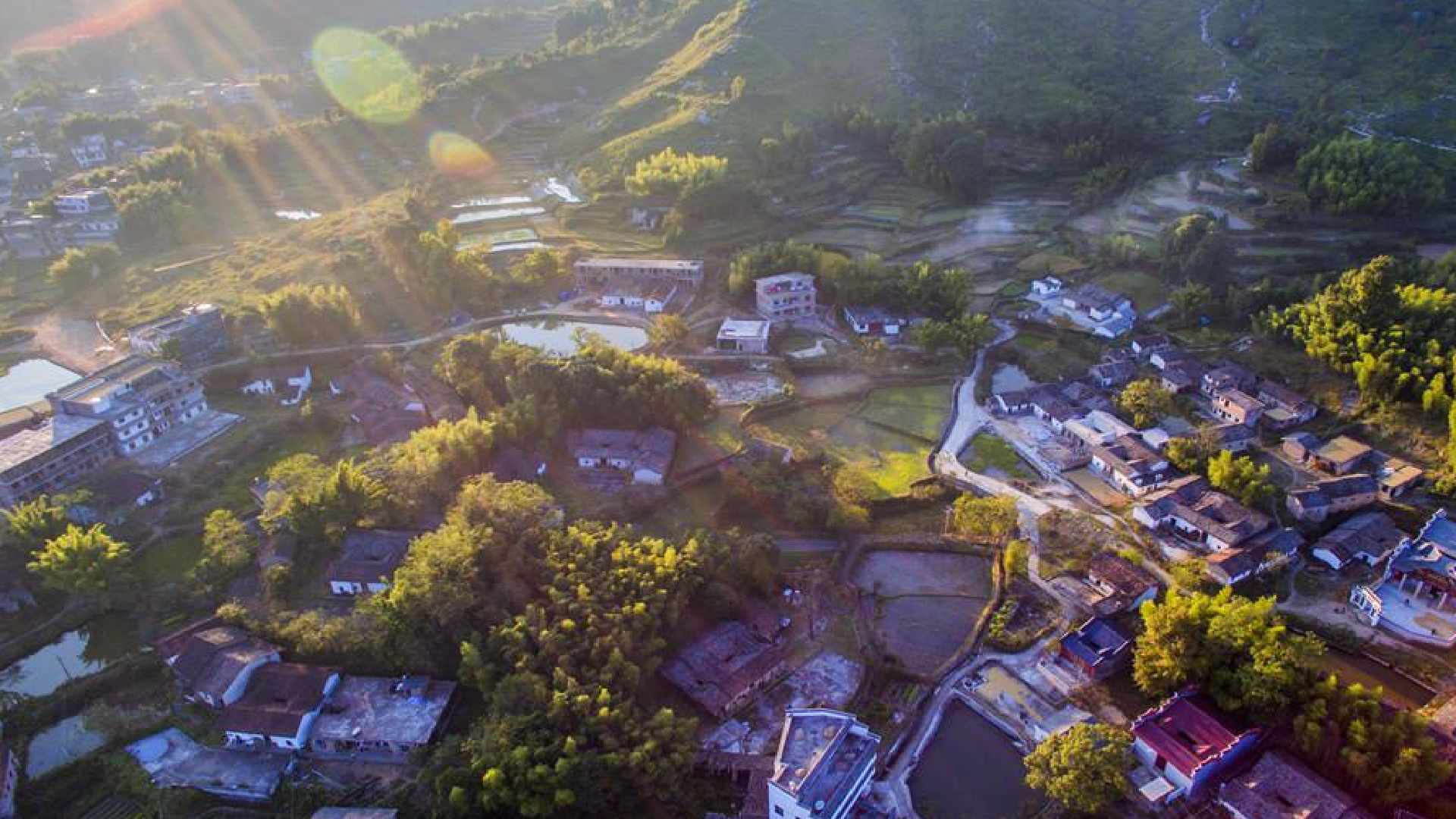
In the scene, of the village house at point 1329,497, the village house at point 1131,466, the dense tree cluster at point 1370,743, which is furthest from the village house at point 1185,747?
the village house at point 1329,497

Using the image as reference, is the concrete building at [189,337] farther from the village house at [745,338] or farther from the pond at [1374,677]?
the pond at [1374,677]

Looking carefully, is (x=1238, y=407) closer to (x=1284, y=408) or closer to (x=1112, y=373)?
(x=1284, y=408)

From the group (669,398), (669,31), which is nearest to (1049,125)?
(669,31)

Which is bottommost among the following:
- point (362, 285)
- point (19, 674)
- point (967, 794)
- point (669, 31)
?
point (967, 794)

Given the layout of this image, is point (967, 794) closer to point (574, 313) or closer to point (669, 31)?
point (574, 313)

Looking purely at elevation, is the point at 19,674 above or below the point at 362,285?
below
